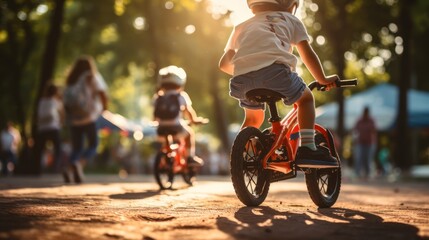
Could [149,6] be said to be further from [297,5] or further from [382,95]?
[297,5]

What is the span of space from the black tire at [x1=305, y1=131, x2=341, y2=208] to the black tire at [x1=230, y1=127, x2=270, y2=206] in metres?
0.36

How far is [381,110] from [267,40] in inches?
777

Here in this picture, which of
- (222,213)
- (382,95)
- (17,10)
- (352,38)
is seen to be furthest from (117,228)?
(352,38)

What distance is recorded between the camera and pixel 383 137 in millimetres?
46125

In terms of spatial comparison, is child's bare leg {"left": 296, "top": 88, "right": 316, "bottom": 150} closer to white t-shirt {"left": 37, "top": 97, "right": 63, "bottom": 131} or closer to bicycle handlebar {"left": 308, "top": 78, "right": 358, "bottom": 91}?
bicycle handlebar {"left": 308, "top": 78, "right": 358, "bottom": 91}

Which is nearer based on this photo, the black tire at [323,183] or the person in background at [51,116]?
the black tire at [323,183]

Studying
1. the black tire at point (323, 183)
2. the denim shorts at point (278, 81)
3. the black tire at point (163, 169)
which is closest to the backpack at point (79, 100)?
the black tire at point (163, 169)

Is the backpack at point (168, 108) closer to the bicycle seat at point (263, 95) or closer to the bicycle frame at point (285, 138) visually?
the bicycle frame at point (285, 138)

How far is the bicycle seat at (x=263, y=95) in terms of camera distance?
19.2 ft

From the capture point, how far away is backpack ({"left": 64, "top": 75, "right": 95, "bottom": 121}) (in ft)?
38.3

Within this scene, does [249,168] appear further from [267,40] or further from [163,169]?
[163,169]

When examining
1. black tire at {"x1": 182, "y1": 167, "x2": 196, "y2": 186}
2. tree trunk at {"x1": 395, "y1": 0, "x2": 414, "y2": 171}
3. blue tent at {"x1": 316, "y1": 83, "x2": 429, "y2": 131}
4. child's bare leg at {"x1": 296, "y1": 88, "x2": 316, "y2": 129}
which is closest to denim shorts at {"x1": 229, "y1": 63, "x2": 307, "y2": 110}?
child's bare leg at {"x1": 296, "y1": 88, "x2": 316, "y2": 129}

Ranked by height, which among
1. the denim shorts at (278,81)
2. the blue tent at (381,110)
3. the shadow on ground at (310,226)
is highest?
the blue tent at (381,110)

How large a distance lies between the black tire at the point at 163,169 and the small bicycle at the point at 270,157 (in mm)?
3985
